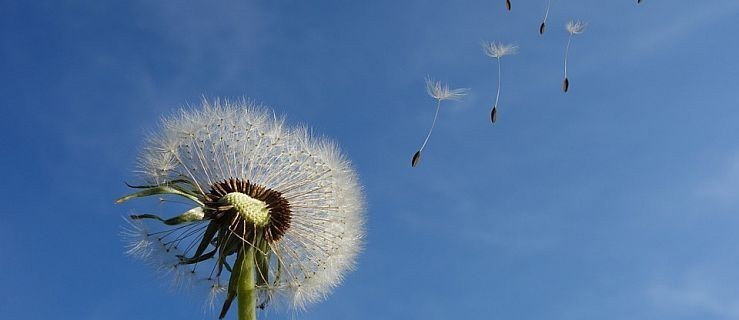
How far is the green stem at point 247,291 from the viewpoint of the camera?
30.7 feet

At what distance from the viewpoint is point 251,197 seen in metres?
10.4

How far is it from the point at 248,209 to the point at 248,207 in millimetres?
32

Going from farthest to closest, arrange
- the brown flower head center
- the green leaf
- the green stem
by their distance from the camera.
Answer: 1. the brown flower head center
2. the green leaf
3. the green stem

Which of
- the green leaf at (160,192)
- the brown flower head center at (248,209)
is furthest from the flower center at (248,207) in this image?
the green leaf at (160,192)

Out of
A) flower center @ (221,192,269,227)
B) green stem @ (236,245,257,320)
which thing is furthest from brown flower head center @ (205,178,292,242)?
green stem @ (236,245,257,320)

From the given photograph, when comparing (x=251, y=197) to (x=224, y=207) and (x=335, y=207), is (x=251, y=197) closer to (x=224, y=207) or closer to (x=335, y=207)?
(x=224, y=207)

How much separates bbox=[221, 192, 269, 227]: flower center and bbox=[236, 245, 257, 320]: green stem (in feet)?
1.31

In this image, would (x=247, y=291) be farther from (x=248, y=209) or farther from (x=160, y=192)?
(x=160, y=192)

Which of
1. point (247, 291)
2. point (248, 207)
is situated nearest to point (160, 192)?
point (248, 207)

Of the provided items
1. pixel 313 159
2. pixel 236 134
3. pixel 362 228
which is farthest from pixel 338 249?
pixel 236 134

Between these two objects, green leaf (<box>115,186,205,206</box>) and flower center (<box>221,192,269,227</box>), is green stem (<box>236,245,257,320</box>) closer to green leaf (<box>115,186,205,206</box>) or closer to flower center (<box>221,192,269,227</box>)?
flower center (<box>221,192,269,227</box>)

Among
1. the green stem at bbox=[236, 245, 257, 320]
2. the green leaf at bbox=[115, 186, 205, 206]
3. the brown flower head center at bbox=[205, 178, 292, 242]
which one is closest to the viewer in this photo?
the green stem at bbox=[236, 245, 257, 320]

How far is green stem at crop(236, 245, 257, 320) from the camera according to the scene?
935cm

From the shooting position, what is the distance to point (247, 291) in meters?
9.45
